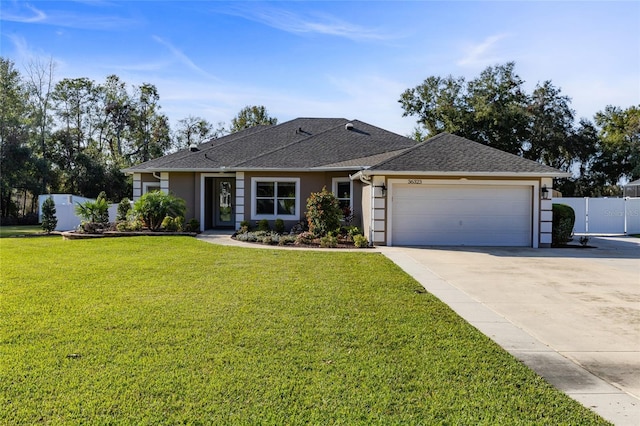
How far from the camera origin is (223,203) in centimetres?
2011

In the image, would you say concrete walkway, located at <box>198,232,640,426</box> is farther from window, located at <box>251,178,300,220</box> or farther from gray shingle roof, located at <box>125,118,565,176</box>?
window, located at <box>251,178,300,220</box>

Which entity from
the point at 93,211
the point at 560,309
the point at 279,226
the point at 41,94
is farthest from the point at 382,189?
the point at 41,94

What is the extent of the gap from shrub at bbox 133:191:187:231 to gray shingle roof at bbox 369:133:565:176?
25.3ft

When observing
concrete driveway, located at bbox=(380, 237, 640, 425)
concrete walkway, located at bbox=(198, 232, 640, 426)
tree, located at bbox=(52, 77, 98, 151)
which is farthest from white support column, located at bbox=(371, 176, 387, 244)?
tree, located at bbox=(52, 77, 98, 151)

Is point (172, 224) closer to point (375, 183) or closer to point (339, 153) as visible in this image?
point (339, 153)

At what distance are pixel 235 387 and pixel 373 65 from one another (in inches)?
584

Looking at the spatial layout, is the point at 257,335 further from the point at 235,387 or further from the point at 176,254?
the point at 176,254

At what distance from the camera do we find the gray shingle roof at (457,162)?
44.2ft

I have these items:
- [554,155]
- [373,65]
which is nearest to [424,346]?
[373,65]

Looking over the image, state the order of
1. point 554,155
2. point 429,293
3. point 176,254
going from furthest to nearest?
point 554,155 → point 176,254 → point 429,293

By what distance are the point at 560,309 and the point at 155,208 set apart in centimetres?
1376

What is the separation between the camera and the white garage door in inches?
548

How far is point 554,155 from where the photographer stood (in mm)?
33312

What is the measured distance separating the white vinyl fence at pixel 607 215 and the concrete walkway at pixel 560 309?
30.1 feet
